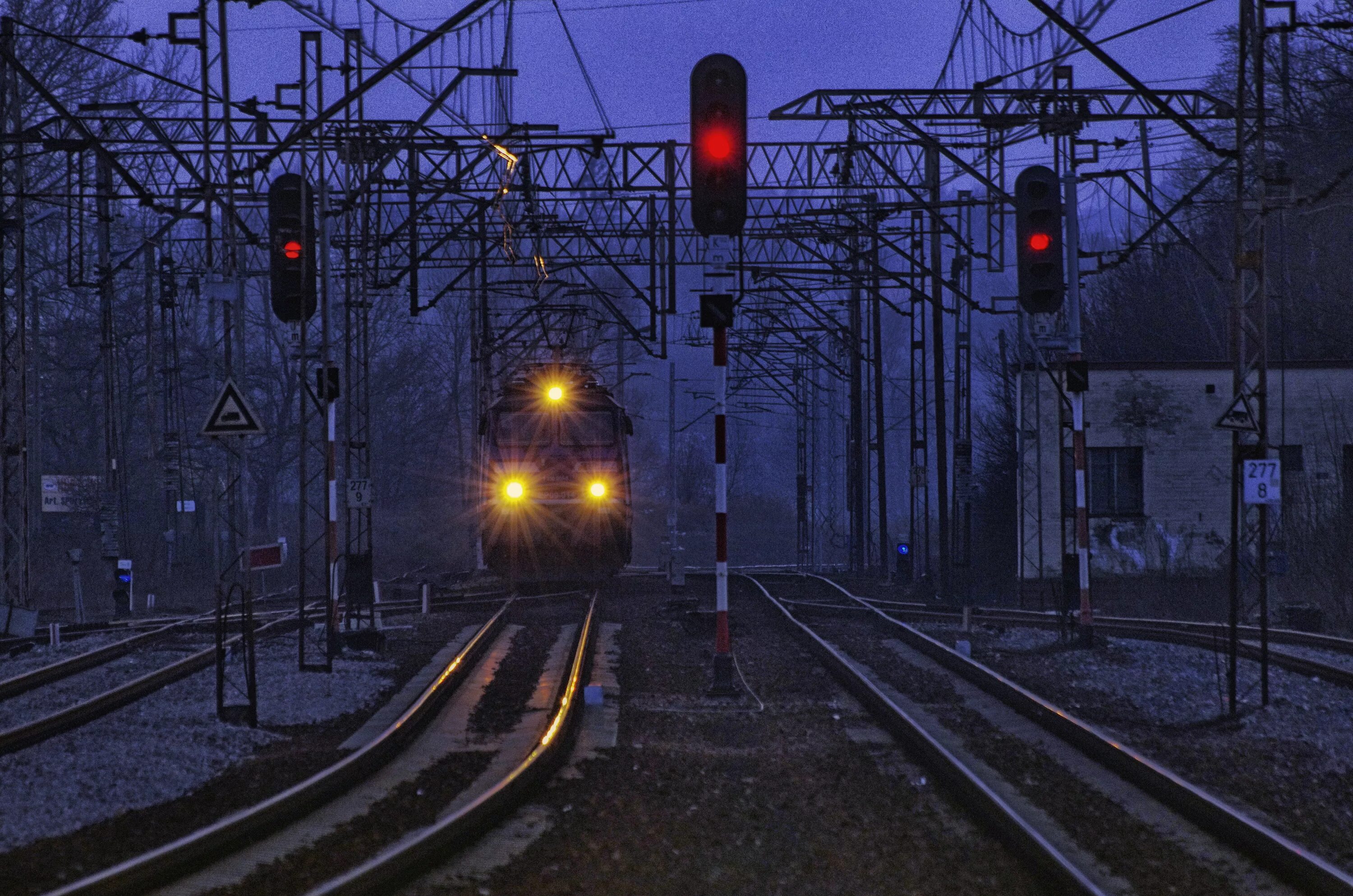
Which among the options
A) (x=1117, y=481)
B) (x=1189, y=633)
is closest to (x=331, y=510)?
(x=1189, y=633)

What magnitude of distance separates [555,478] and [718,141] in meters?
12.1

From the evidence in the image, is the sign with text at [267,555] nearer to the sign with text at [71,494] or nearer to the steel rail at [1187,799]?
the steel rail at [1187,799]

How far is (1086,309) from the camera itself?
5466 centimetres

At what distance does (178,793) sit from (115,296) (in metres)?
37.3

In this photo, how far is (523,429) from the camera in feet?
77.4

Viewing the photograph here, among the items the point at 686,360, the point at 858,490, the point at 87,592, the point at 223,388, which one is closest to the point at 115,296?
the point at 87,592

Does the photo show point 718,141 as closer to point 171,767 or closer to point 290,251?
point 290,251

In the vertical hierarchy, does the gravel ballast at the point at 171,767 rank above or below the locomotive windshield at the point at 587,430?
below

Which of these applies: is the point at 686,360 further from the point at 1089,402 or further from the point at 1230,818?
the point at 1230,818

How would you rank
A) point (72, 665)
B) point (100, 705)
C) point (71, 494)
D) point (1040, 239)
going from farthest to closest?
point (71, 494) → point (72, 665) → point (1040, 239) → point (100, 705)

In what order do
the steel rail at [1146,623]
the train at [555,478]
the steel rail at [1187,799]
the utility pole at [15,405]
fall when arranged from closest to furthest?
the steel rail at [1187,799]
the steel rail at [1146,623]
the utility pole at [15,405]
the train at [555,478]

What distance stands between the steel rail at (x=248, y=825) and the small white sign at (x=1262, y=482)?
752 cm

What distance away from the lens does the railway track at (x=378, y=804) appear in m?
6.13

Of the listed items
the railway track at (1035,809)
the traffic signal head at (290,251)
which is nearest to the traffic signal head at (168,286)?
the traffic signal head at (290,251)
